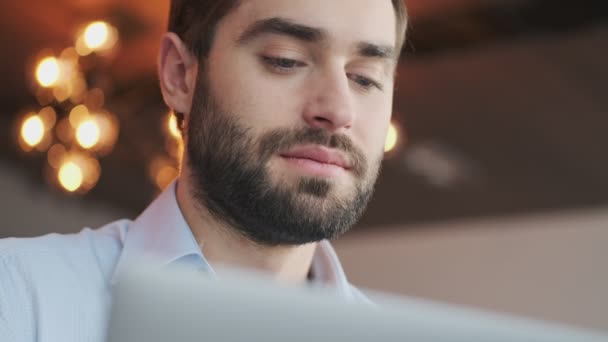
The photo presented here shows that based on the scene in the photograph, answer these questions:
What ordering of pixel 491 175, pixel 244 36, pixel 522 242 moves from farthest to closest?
pixel 522 242 < pixel 491 175 < pixel 244 36

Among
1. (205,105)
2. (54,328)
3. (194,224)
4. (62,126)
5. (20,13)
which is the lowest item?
(54,328)

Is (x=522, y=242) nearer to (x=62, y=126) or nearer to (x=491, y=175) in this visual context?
(x=491, y=175)

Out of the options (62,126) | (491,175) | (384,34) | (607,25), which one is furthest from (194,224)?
(491,175)

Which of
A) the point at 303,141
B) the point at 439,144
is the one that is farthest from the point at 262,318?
the point at 439,144

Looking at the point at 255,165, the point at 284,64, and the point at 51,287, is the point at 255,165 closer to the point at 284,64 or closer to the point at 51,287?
the point at 284,64

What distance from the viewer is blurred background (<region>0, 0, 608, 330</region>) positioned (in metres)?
3.79

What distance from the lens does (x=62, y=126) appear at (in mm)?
3713

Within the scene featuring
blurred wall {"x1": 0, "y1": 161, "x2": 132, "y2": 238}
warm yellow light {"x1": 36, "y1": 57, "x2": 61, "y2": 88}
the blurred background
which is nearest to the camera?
warm yellow light {"x1": 36, "y1": 57, "x2": 61, "y2": 88}

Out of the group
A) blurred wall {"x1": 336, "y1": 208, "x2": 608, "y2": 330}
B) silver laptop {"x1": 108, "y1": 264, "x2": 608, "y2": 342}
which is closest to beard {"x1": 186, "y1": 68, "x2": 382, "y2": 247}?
silver laptop {"x1": 108, "y1": 264, "x2": 608, "y2": 342}

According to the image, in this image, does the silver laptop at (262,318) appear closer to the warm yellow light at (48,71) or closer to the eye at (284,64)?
the eye at (284,64)

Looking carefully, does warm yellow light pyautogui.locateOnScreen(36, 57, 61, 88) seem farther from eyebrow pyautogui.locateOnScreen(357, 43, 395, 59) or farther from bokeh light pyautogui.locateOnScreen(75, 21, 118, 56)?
eyebrow pyautogui.locateOnScreen(357, 43, 395, 59)

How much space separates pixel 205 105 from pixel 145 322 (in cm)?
77

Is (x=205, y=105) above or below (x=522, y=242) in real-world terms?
below

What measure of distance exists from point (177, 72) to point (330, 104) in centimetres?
30
